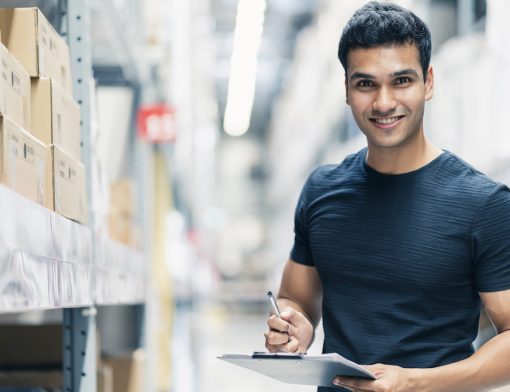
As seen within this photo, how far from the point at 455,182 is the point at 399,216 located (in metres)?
0.16

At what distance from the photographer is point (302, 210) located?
7.22ft

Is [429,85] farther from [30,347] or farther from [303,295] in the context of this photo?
[30,347]

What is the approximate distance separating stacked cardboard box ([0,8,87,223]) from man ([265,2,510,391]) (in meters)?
0.77

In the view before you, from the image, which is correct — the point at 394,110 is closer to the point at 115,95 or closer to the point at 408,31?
the point at 408,31

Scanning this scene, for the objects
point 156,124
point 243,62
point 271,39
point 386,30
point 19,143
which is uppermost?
point 271,39

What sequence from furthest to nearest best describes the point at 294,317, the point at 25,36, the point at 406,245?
the point at 25,36
the point at 294,317
the point at 406,245

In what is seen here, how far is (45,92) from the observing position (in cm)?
223

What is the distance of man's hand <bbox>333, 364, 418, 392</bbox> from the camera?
1.75m

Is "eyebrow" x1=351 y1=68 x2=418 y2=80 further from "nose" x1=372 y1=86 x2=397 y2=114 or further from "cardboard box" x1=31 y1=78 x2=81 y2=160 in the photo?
"cardboard box" x1=31 y1=78 x2=81 y2=160

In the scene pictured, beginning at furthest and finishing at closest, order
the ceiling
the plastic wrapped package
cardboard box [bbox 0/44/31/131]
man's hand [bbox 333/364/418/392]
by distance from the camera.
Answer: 1. the ceiling
2. cardboard box [bbox 0/44/31/131]
3. man's hand [bbox 333/364/418/392]
4. the plastic wrapped package

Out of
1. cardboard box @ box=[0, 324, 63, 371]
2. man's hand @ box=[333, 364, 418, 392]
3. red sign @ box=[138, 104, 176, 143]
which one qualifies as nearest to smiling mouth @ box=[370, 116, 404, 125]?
man's hand @ box=[333, 364, 418, 392]

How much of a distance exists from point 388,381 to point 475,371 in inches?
9.0

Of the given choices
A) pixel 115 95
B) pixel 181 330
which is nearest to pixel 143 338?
pixel 115 95

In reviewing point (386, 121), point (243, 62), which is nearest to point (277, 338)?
point (386, 121)
